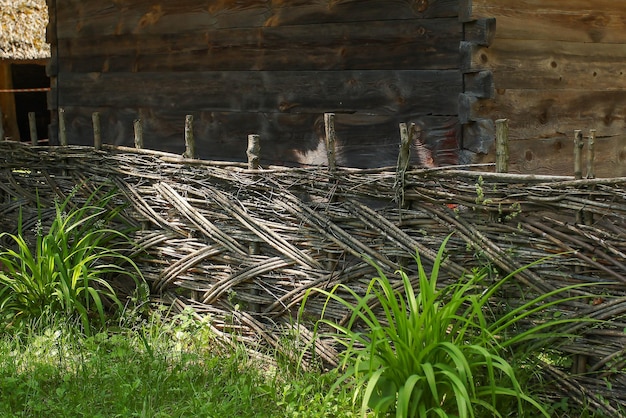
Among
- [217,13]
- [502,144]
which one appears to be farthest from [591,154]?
[217,13]

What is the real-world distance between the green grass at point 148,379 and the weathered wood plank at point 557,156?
6.76 ft

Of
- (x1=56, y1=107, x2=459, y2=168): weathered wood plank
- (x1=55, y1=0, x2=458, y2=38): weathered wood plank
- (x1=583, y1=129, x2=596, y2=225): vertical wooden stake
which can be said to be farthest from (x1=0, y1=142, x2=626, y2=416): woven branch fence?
(x1=55, y1=0, x2=458, y2=38): weathered wood plank

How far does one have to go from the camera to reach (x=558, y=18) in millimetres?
5867

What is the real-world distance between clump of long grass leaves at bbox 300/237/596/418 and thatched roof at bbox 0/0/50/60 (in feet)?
35.1

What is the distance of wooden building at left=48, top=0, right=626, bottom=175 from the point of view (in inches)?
211

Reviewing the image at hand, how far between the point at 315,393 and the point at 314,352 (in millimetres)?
236

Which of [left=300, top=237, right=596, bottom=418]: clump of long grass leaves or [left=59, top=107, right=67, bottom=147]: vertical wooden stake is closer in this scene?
[left=300, top=237, right=596, bottom=418]: clump of long grass leaves

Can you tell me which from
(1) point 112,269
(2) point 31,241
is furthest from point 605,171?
(2) point 31,241

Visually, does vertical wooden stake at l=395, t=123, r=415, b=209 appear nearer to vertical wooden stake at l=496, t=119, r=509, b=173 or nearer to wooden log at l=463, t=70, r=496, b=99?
vertical wooden stake at l=496, t=119, r=509, b=173

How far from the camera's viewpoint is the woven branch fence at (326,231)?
3689 millimetres

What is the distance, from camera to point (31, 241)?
611 centimetres

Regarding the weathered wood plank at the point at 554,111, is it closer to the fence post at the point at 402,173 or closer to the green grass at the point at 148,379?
the fence post at the point at 402,173

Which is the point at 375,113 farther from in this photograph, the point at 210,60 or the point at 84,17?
the point at 84,17

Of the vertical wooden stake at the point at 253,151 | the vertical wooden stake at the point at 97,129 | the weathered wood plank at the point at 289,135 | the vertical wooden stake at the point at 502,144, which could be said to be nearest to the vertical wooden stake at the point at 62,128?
the vertical wooden stake at the point at 97,129
